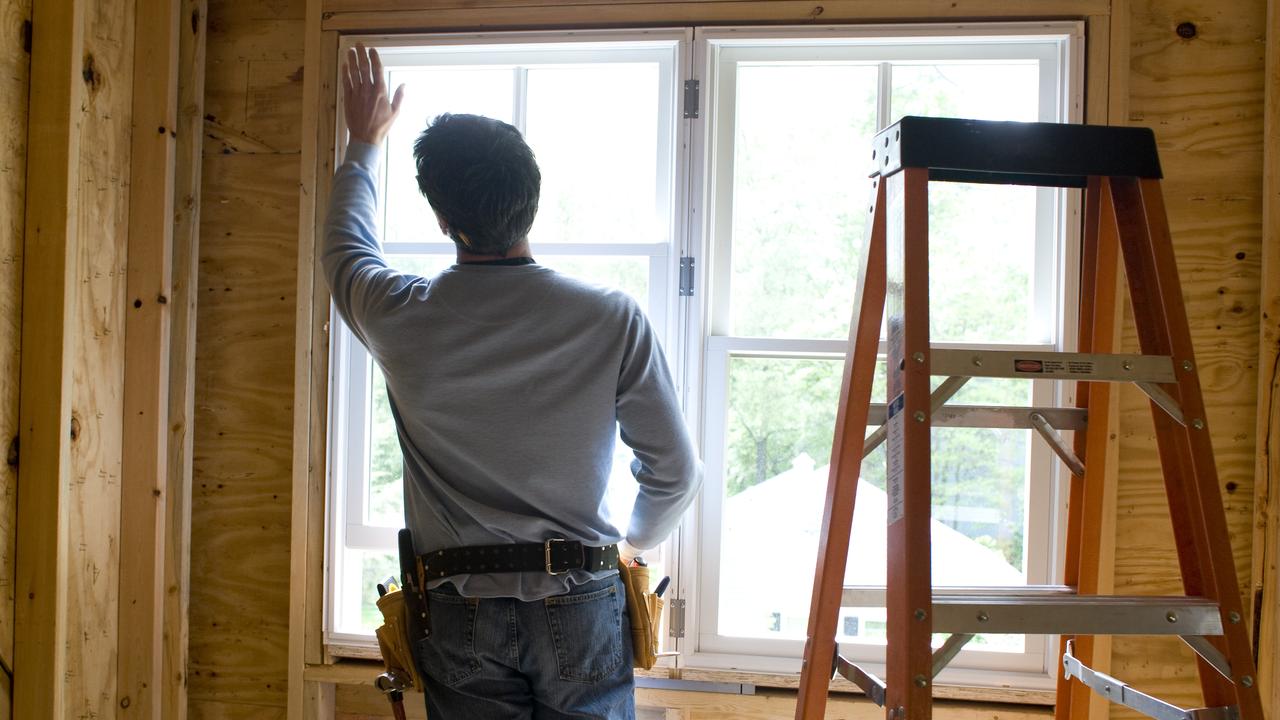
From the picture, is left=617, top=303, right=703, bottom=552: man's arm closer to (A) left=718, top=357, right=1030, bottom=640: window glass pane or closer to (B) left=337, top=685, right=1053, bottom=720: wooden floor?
(A) left=718, top=357, right=1030, bottom=640: window glass pane

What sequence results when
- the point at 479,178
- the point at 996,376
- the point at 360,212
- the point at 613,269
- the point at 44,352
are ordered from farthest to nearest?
the point at 613,269 → the point at 44,352 → the point at 360,212 → the point at 479,178 → the point at 996,376

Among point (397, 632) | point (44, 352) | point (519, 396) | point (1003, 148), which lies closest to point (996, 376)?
point (1003, 148)

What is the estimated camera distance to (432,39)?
2078 millimetres

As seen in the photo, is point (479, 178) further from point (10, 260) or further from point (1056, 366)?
point (10, 260)

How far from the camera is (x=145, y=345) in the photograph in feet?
6.76

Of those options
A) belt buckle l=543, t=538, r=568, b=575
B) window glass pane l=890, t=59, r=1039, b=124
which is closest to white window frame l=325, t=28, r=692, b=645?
window glass pane l=890, t=59, r=1039, b=124

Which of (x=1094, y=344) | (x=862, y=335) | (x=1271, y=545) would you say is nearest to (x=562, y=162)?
(x=862, y=335)

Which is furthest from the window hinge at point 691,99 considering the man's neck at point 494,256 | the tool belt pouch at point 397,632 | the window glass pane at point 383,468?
the tool belt pouch at point 397,632

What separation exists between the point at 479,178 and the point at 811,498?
1.08 meters

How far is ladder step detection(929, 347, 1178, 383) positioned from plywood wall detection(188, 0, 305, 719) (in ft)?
5.16

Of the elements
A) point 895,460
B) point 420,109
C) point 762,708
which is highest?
point 420,109


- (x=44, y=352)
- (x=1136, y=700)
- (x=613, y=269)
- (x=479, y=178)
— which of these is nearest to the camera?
(x=1136, y=700)

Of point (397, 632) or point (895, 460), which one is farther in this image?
point (397, 632)

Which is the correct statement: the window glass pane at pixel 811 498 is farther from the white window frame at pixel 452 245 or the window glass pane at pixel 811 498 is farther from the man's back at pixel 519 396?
the man's back at pixel 519 396
